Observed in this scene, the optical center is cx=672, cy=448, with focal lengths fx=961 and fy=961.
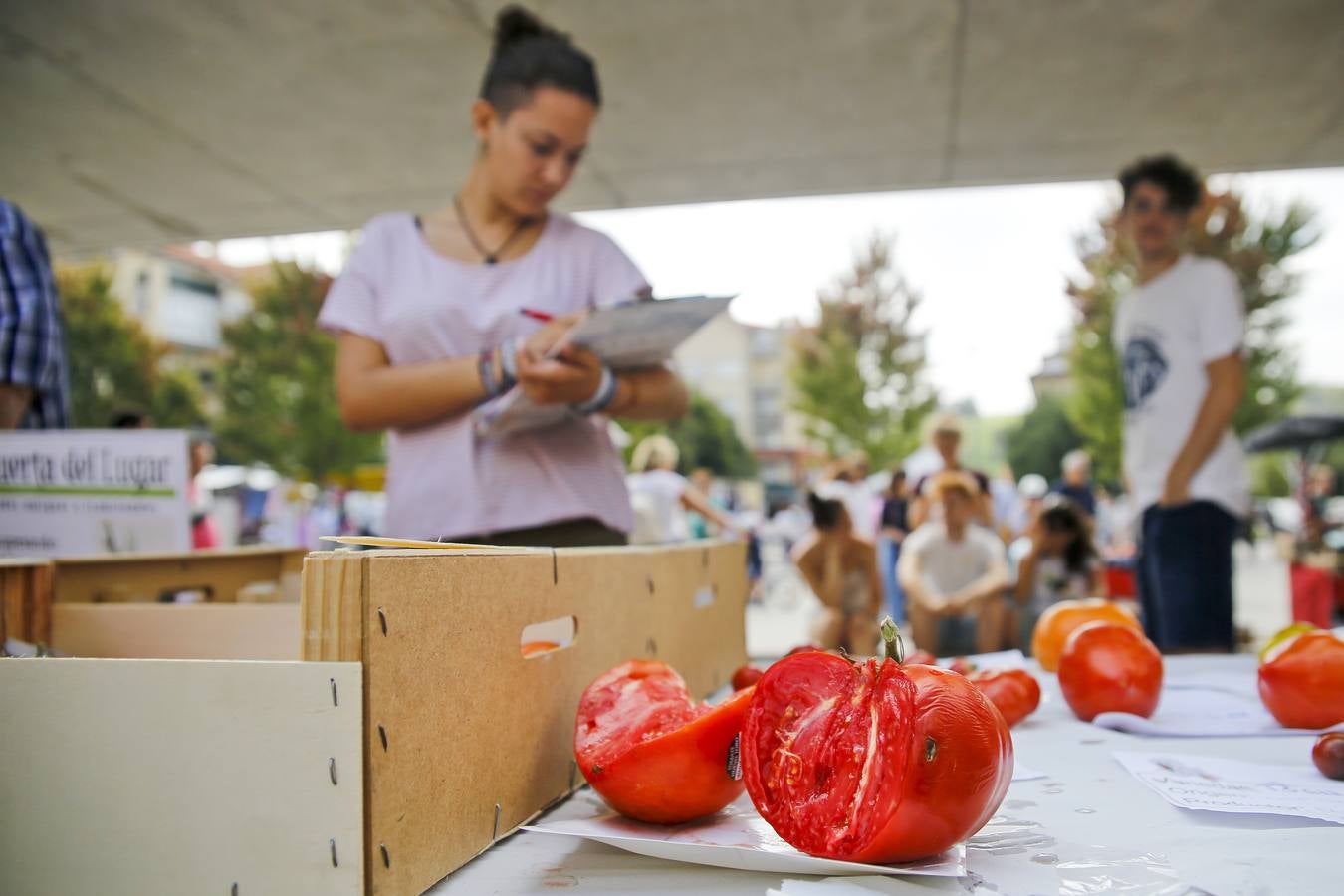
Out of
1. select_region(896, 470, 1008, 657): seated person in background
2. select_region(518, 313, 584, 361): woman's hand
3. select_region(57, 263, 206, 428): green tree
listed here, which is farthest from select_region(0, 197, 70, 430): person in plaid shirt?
select_region(57, 263, 206, 428): green tree

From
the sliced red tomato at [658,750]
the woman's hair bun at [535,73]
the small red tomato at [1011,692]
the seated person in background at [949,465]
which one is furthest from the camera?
the seated person in background at [949,465]

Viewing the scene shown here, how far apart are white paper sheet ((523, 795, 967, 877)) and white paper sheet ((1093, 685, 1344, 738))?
2.00 ft

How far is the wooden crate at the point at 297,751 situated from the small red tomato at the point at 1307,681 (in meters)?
1.04

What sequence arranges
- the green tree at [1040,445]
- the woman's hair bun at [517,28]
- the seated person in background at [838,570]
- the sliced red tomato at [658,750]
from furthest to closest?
the green tree at [1040,445] → the seated person in background at [838,570] → the woman's hair bun at [517,28] → the sliced red tomato at [658,750]

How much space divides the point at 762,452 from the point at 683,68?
5645 centimetres

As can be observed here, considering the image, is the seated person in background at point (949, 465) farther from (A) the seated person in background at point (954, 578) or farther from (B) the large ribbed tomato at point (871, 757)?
(B) the large ribbed tomato at point (871, 757)

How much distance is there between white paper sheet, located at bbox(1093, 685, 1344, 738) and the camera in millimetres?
1279

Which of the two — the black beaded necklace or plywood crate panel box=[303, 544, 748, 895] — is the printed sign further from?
plywood crate panel box=[303, 544, 748, 895]

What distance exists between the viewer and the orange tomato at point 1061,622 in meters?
1.65

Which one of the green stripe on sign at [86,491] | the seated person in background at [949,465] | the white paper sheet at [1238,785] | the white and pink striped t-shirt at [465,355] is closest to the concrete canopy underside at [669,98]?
the white and pink striped t-shirt at [465,355]

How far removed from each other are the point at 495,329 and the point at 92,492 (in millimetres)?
801

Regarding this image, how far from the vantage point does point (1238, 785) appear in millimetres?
997

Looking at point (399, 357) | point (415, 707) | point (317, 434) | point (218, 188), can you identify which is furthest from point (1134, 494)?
point (317, 434)

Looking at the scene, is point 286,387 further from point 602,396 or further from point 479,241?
point 602,396
